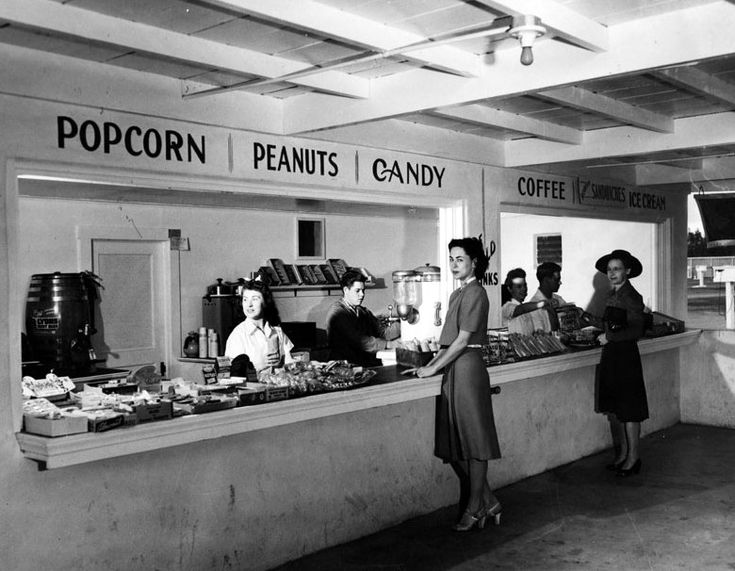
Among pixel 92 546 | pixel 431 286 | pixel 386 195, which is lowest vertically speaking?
pixel 92 546

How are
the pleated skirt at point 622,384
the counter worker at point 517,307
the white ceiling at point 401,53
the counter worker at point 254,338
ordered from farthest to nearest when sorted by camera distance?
1. the counter worker at point 517,307
2. the pleated skirt at point 622,384
3. the counter worker at point 254,338
4. the white ceiling at point 401,53

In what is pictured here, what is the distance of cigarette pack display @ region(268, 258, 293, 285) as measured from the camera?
367 inches

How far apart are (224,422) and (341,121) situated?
1868mm

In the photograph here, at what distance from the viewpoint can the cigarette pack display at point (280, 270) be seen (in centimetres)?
931

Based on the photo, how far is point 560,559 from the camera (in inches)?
194

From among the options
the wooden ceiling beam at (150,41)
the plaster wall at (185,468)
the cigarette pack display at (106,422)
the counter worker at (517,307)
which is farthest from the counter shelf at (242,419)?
the wooden ceiling beam at (150,41)

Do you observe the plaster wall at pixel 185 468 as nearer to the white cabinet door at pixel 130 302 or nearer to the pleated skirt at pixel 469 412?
the pleated skirt at pixel 469 412

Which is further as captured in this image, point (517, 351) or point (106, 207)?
point (106, 207)

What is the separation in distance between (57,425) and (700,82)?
398cm

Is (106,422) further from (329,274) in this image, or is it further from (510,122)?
(329,274)

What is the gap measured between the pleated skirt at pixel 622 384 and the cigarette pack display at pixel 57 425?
4.59 meters

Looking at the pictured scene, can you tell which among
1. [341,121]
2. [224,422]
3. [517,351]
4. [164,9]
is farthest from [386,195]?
[164,9]

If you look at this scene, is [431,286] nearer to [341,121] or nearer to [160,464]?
[341,121]

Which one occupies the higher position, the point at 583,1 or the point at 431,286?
the point at 583,1
